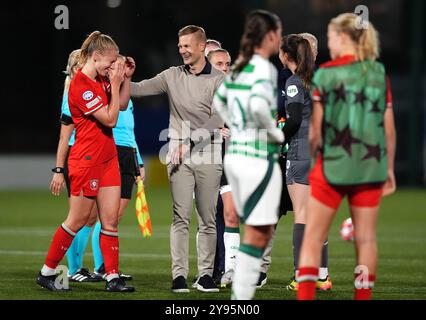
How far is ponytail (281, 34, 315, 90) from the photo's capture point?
8.46 m

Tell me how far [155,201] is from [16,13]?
38.7 feet

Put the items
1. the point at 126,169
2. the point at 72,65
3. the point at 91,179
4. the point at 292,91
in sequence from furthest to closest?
the point at 126,169 < the point at 72,65 < the point at 292,91 < the point at 91,179

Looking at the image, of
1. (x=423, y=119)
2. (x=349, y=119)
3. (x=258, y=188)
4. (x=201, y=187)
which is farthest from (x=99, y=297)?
(x=423, y=119)

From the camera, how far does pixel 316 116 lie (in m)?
6.56

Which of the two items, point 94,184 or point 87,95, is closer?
point 87,95

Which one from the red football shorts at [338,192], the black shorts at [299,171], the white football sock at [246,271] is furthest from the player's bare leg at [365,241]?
the black shorts at [299,171]

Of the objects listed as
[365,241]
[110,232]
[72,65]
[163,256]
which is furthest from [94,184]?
[163,256]

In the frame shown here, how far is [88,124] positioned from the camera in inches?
321

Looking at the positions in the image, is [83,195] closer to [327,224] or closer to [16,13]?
[327,224]

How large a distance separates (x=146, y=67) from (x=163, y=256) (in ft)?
61.0

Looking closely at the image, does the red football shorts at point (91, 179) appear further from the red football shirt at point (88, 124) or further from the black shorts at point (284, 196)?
the black shorts at point (284, 196)

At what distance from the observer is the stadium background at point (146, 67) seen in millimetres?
22031

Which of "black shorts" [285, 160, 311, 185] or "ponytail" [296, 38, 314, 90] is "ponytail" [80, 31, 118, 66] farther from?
"black shorts" [285, 160, 311, 185]

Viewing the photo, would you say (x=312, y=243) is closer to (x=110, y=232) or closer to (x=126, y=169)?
(x=110, y=232)
